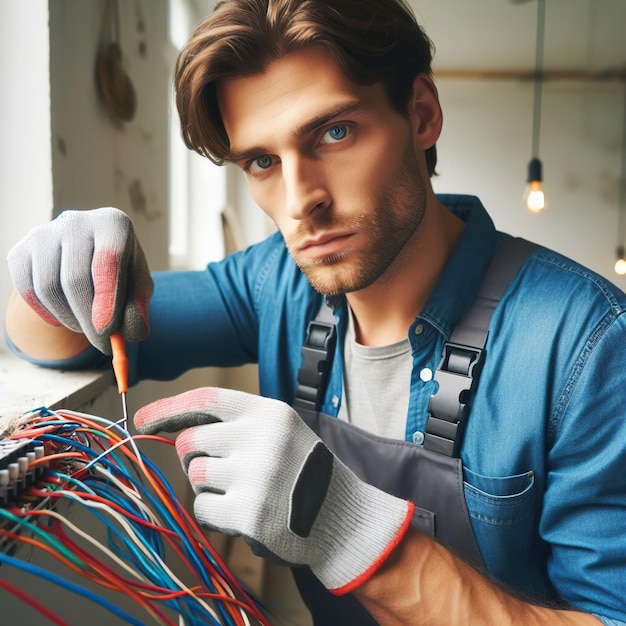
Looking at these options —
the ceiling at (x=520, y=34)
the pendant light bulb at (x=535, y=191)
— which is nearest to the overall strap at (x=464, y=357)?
the pendant light bulb at (x=535, y=191)

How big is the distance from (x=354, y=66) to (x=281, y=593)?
1.59 m

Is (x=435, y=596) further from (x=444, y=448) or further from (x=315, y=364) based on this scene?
(x=315, y=364)

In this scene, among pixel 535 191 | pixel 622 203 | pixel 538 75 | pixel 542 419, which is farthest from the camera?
pixel 622 203

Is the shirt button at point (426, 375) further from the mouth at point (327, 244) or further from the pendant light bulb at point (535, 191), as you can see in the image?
the pendant light bulb at point (535, 191)

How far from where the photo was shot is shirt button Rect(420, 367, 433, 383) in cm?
90

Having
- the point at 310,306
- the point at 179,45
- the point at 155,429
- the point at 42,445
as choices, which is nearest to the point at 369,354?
the point at 310,306

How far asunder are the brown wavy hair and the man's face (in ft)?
0.07

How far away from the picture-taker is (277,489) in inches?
22.8

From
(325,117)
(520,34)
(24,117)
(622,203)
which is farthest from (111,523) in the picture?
(622,203)

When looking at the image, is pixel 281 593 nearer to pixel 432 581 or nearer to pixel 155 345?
pixel 155 345

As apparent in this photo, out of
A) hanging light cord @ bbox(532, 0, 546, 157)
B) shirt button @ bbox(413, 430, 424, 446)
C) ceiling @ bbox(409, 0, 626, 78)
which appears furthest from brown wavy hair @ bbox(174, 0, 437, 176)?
hanging light cord @ bbox(532, 0, 546, 157)

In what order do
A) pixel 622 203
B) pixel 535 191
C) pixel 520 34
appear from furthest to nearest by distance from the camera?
pixel 622 203
pixel 520 34
pixel 535 191

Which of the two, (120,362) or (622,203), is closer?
(120,362)

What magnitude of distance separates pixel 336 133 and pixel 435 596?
26.6 inches
